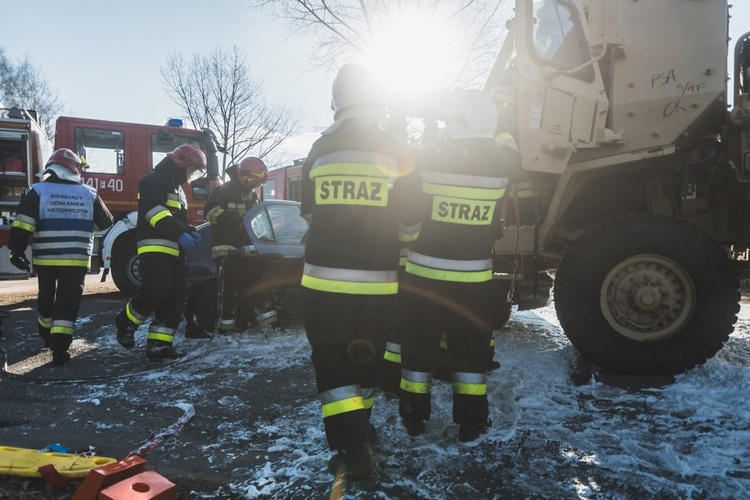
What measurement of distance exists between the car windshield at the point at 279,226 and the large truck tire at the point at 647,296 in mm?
2873

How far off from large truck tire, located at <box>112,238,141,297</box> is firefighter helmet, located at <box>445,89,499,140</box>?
6412 mm

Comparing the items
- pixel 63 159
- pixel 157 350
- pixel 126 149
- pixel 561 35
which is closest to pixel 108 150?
pixel 126 149

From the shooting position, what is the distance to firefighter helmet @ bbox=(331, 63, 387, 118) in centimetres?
239

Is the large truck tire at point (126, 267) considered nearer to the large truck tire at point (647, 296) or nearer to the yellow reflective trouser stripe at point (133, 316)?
the yellow reflective trouser stripe at point (133, 316)

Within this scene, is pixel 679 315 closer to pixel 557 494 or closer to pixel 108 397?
pixel 557 494

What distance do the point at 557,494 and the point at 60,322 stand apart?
4101mm

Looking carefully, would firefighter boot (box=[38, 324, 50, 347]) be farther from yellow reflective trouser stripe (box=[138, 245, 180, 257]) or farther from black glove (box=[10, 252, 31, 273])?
yellow reflective trouser stripe (box=[138, 245, 180, 257])

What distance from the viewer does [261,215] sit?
5469mm

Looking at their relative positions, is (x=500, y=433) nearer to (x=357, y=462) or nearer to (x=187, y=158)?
(x=357, y=462)

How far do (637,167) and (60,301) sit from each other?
192 inches

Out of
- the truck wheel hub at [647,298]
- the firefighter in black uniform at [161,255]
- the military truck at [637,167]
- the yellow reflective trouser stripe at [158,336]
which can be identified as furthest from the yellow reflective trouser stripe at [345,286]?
the yellow reflective trouser stripe at [158,336]

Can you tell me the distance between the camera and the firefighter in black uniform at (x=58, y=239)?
4375mm

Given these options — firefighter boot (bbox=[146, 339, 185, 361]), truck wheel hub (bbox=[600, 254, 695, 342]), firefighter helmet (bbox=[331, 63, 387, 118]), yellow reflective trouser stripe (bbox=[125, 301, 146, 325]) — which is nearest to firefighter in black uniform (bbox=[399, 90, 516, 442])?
firefighter helmet (bbox=[331, 63, 387, 118])

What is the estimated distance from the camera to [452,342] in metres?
2.68
